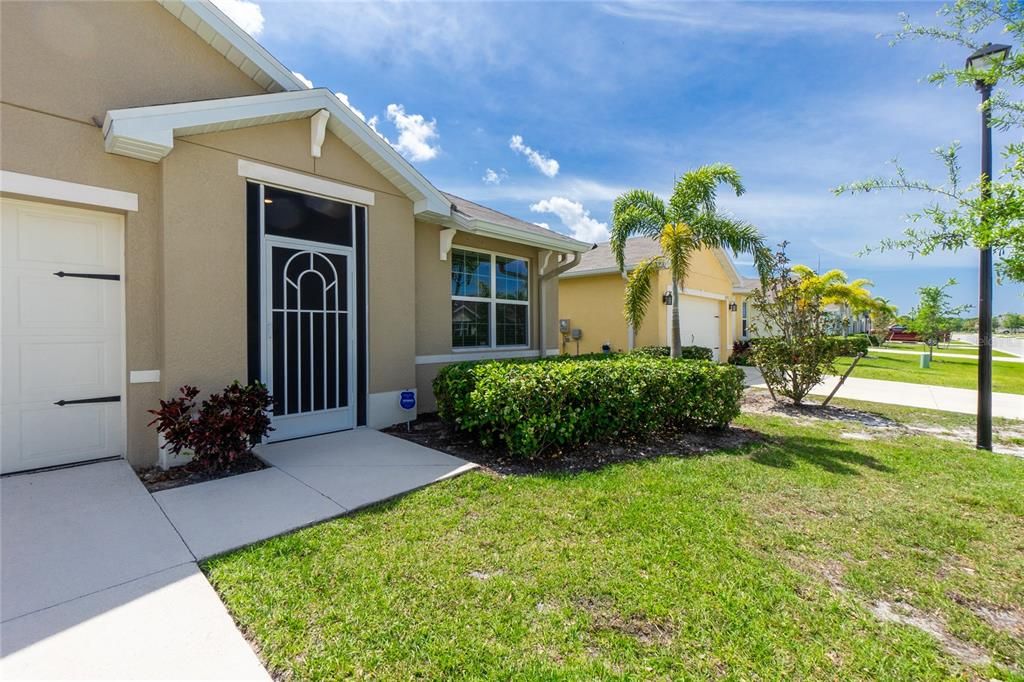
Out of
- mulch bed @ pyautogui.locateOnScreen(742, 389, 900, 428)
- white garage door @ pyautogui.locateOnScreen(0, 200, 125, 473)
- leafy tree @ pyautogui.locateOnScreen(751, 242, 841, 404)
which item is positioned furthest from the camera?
leafy tree @ pyautogui.locateOnScreen(751, 242, 841, 404)

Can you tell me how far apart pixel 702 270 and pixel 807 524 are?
14392 millimetres

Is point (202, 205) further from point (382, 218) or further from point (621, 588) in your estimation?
point (621, 588)

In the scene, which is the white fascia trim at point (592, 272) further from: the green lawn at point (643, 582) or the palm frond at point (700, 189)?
the green lawn at point (643, 582)

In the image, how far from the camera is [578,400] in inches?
215

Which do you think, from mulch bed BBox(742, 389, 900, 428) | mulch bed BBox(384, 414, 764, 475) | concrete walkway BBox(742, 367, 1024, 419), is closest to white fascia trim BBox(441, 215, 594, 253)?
mulch bed BBox(384, 414, 764, 475)

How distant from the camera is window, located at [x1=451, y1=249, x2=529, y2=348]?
8273mm

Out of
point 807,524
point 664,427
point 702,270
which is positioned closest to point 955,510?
point 807,524

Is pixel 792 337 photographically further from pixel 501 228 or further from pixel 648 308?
pixel 501 228

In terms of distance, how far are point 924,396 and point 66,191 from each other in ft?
53.3

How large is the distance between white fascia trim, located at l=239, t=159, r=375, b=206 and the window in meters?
2.26

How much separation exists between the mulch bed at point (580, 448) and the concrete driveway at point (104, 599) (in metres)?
2.95

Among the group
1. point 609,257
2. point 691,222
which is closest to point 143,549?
point 691,222

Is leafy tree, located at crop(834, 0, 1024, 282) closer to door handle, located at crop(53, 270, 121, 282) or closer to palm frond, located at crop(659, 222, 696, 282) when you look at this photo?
palm frond, located at crop(659, 222, 696, 282)

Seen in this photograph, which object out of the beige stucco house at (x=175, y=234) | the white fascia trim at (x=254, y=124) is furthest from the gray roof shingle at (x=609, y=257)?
the beige stucco house at (x=175, y=234)
